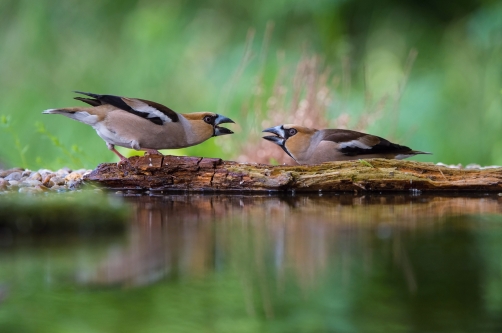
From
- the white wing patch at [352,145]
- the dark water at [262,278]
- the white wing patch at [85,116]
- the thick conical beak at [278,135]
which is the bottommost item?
the dark water at [262,278]

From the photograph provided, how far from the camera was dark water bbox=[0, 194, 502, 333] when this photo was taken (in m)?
0.91

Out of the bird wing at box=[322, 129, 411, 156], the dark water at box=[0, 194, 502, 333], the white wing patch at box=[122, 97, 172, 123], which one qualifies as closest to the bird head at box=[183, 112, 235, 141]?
the white wing patch at box=[122, 97, 172, 123]

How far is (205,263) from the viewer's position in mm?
1284

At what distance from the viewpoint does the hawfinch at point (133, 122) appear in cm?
304

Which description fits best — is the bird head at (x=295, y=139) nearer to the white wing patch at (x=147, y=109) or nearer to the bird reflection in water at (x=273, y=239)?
the white wing patch at (x=147, y=109)

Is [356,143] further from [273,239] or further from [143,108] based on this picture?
[273,239]

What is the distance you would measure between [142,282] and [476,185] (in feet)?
7.47

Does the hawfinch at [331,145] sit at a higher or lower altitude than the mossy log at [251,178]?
higher

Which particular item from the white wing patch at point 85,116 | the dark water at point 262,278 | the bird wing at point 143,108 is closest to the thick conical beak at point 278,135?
the bird wing at point 143,108

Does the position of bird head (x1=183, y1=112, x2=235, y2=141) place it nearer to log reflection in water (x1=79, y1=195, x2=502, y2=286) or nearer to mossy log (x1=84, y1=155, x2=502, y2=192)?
mossy log (x1=84, y1=155, x2=502, y2=192)

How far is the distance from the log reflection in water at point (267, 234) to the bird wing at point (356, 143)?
52 centimetres

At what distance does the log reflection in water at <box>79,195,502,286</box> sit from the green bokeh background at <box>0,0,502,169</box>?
305 cm

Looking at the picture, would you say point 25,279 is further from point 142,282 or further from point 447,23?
point 447,23

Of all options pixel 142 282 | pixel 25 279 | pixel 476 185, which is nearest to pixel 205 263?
pixel 142 282
